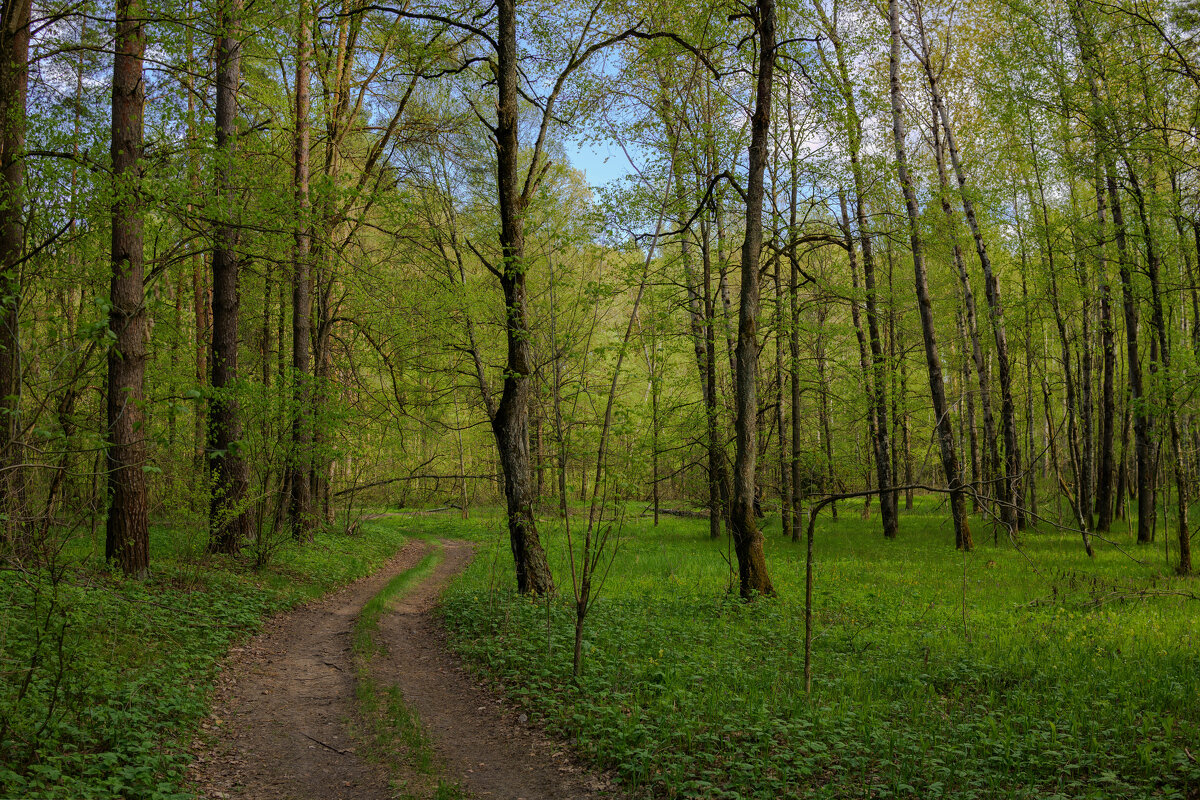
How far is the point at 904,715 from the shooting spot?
16.4 ft

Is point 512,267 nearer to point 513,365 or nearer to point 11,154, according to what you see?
point 513,365

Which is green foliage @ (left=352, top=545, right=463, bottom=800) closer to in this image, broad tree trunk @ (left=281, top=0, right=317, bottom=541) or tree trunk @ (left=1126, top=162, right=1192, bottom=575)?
broad tree trunk @ (left=281, top=0, right=317, bottom=541)

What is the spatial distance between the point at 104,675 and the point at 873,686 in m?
6.12

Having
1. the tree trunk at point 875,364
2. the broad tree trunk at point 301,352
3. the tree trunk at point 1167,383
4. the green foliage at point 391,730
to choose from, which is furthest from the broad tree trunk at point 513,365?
the tree trunk at point 1167,383

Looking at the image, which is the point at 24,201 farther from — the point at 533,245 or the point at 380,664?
the point at 533,245

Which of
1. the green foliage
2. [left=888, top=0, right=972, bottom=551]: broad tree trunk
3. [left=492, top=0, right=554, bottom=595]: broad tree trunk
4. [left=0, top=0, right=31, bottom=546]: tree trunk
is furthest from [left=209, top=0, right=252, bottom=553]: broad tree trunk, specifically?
[left=888, top=0, right=972, bottom=551]: broad tree trunk

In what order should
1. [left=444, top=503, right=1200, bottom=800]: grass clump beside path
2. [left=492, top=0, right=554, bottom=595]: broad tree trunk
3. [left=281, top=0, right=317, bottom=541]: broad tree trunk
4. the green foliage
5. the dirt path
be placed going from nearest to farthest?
[left=444, top=503, right=1200, bottom=800]: grass clump beside path → the dirt path → the green foliage → [left=492, top=0, right=554, bottom=595]: broad tree trunk → [left=281, top=0, right=317, bottom=541]: broad tree trunk

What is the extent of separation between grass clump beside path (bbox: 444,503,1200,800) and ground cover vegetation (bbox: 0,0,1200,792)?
23 centimetres

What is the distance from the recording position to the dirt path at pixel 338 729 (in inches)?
169


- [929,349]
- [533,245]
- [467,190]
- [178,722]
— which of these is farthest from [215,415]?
[929,349]

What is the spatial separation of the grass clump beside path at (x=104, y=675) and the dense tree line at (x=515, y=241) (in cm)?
58

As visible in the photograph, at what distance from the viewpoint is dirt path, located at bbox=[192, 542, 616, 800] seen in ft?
14.1

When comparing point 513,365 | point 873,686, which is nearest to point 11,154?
point 513,365

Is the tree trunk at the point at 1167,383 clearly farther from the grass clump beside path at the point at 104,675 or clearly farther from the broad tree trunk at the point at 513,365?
the grass clump beside path at the point at 104,675
